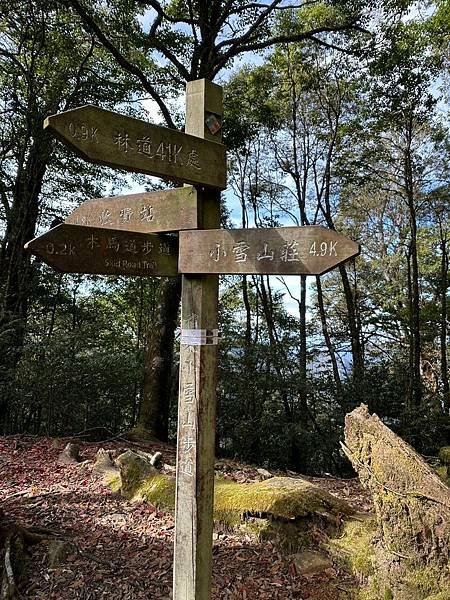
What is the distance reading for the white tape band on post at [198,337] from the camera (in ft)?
7.54

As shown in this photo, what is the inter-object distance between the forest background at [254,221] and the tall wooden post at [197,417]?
495cm

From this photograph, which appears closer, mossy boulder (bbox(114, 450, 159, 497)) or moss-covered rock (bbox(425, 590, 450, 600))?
moss-covered rock (bbox(425, 590, 450, 600))

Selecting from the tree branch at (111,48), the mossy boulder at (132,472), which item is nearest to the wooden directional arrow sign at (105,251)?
the mossy boulder at (132,472)

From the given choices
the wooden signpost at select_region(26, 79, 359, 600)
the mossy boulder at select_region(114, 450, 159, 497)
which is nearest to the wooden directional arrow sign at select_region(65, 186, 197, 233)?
the wooden signpost at select_region(26, 79, 359, 600)

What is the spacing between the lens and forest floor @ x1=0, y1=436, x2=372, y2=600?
2904 millimetres

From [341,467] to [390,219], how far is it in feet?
26.0

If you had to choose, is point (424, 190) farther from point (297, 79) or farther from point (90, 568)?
point (90, 568)

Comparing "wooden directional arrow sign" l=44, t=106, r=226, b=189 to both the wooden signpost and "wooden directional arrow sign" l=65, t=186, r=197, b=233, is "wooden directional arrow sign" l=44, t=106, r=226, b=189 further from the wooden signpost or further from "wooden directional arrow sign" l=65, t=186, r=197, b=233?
"wooden directional arrow sign" l=65, t=186, r=197, b=233

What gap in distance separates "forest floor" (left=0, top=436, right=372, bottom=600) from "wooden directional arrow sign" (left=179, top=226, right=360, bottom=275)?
7.28 ft

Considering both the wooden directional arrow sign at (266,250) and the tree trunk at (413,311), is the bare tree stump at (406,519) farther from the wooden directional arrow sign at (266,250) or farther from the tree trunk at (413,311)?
the tree trunk at (413,311)

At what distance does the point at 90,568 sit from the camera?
3090 mm

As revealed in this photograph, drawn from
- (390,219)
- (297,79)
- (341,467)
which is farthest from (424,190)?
(341,467)

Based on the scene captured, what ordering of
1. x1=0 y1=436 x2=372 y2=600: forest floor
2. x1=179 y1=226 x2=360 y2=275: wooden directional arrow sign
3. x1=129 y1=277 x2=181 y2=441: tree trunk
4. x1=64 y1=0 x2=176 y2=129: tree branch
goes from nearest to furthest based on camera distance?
x1=179 y1=226 x2=360 y2=275: wooden directional arrow sign < x1=0 y1=436 x2=372 y2=600: forest floor < x1=64 y1=0 x2=176 y2=129: tree branch < x1=129 y1=277 x2=181 y2=441: tree trunk

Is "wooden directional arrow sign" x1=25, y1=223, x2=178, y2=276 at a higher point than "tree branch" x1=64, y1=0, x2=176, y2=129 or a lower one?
lower
